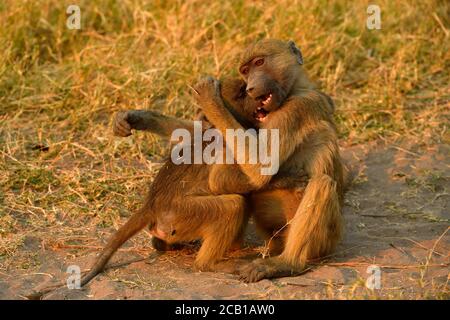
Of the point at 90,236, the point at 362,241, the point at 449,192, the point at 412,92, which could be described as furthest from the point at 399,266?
the point at 412,92

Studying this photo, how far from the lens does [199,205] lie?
4.93 metres

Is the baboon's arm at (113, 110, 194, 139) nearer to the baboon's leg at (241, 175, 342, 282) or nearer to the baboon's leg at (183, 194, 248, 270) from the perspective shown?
the baboon's leg at (183, 194, 248, 270)

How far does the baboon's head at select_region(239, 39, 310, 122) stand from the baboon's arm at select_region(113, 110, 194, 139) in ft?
1.65

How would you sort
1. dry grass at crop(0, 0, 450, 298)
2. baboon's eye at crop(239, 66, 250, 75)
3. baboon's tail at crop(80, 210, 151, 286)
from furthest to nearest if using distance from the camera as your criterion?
dry grass at crop(0, 0, 450, 298) → baboon's eye at crop(239, 66, 250, 75) → baboon's tail at crop(80, 210, 151, 286)

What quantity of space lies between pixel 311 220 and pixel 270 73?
90 centimetres

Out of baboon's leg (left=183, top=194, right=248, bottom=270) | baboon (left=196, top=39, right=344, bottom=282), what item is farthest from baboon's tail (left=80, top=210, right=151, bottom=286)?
baboon (left=196, top=39, right=344, bottom=282)

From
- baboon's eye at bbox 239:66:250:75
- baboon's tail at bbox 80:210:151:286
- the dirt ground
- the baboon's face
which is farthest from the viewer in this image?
baboon's eye at bbox 239:66:250:75

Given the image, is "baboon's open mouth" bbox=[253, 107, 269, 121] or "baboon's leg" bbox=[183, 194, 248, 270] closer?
"baboon's leg" bbox=[183, 194, 248, 270]

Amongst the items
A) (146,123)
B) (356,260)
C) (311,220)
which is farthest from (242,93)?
(356,260)

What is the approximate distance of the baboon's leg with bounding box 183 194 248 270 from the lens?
492 cm

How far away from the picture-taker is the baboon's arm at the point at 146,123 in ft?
16.8

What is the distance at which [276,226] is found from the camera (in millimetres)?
5250

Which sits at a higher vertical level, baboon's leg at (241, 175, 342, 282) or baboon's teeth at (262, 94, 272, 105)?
baboon's teeth at (262, 94, 272, 105)

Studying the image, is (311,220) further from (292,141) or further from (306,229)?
(292,141)
